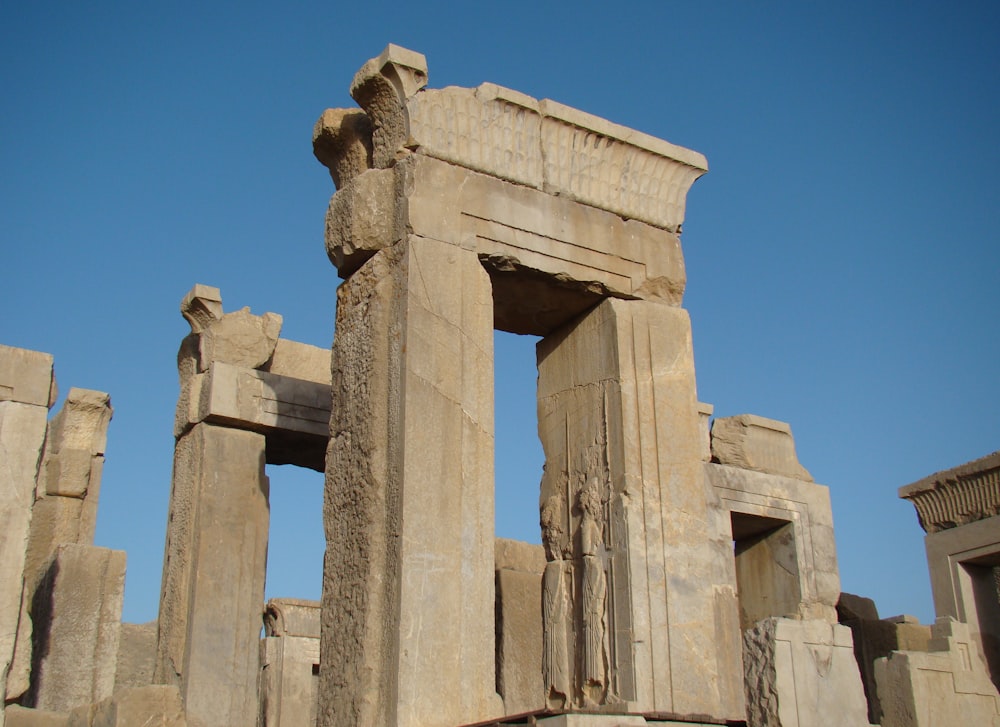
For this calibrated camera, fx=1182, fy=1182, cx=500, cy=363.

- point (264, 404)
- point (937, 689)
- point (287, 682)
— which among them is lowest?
point (937, 689)

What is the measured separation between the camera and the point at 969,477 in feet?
43.8

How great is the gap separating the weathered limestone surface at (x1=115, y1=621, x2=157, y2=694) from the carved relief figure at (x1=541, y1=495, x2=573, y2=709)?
744 cm

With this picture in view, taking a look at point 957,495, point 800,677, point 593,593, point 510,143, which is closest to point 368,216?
point 510,143

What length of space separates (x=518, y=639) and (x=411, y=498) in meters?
3.62

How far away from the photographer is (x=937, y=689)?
10.6 meters

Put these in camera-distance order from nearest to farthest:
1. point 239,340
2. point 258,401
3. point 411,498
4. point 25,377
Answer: point 411,498 < point 25,377 < point 258,401 < point 239,340

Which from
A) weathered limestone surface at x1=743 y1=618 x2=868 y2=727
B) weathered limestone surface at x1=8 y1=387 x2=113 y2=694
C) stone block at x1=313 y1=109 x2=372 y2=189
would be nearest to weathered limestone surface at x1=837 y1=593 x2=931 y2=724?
weathered limestone surface at x1=743 y1=618 x2=868 y2=727

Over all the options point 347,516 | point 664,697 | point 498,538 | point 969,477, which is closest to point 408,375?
point 347,516

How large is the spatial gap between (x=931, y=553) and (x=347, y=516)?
9.84 meters

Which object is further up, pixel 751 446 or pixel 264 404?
pixel 751 446

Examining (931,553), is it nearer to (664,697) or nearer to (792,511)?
(792,511)

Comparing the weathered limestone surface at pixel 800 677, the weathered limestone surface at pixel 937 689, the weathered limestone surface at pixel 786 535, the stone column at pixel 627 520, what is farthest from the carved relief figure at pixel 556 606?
the weathered limestone surface at pixel 937 689

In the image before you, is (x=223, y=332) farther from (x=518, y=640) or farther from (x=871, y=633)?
(x=871, y=633)

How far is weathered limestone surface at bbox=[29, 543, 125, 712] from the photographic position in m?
8.90
